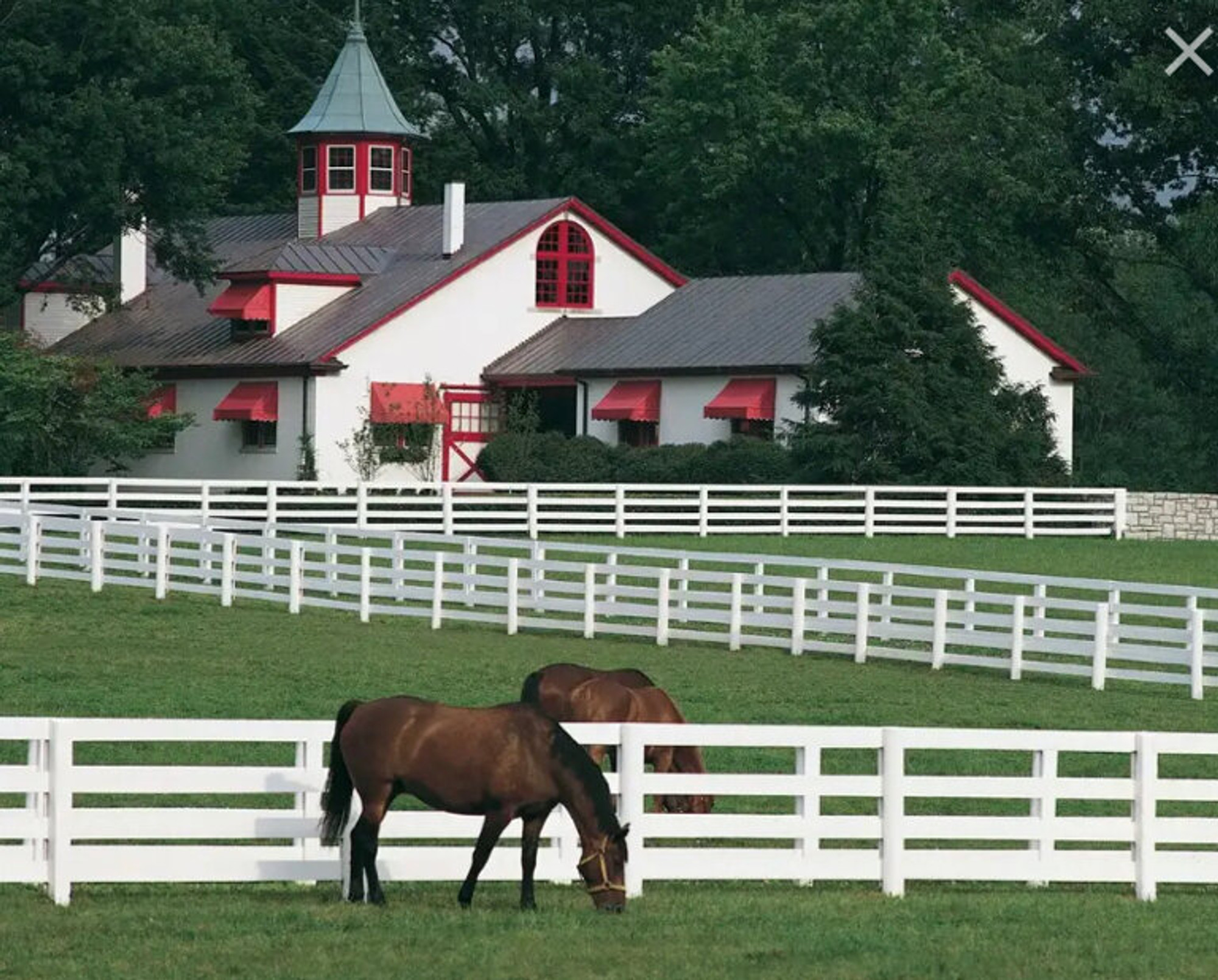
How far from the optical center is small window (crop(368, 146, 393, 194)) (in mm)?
67688

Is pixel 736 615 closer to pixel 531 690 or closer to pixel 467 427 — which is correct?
pixel 531 690

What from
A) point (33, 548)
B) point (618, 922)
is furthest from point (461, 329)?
point (618, 922)

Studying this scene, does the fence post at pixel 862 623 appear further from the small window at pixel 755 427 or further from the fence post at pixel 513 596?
the small window at pixel 755 427

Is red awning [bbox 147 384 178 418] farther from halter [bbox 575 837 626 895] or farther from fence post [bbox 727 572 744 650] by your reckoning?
halter [bbox 575 837 626 895]

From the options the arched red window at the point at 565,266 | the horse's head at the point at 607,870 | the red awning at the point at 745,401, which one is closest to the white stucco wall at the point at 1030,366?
the red awning at the point at 745,401

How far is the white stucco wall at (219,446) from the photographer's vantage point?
59.7 m

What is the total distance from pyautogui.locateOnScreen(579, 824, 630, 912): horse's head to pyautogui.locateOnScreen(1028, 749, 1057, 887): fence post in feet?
8.93

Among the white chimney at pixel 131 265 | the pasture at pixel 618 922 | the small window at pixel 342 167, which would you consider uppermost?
the small window at pixel 342 167

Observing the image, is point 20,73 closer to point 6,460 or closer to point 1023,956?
point 6,460

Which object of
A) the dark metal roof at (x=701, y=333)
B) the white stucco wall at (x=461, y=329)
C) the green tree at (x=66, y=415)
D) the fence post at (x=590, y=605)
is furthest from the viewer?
the white stucco wall at (x=461, y=329)

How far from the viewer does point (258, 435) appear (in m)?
61.7

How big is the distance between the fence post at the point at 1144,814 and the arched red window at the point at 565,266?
156ft

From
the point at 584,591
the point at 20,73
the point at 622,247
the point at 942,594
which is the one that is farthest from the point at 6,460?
the point at 942,594

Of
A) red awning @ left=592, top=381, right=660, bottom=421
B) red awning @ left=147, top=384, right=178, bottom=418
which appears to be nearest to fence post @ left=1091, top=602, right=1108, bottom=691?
red awning @ left=592, top=381, right=660, bottom=421
